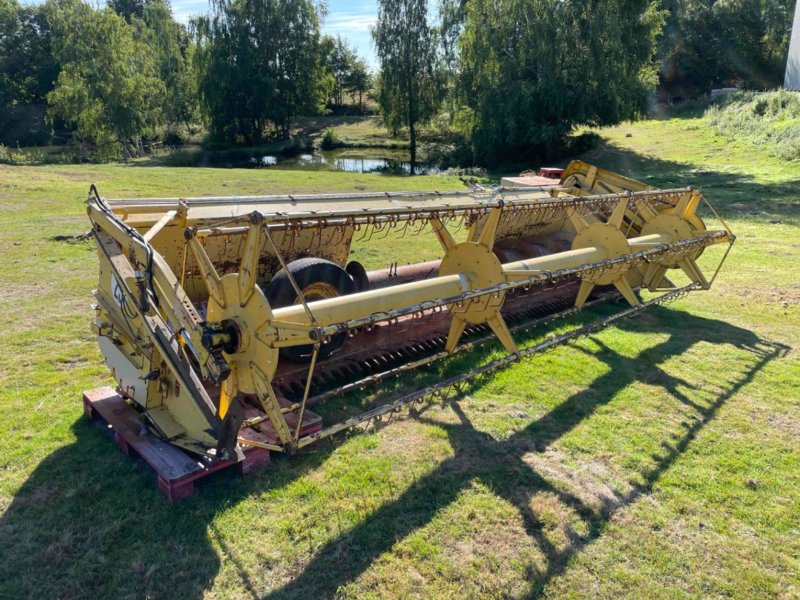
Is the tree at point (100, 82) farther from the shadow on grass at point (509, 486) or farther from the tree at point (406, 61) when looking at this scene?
the shadow on grass at point (509, 486)

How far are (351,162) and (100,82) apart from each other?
13.2 metres

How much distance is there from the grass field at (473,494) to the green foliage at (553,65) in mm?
19074

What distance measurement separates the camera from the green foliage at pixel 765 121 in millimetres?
22094

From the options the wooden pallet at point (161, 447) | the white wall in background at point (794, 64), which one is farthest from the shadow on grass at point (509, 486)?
the white wall in background at point (794, 64)

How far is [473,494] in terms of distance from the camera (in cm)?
348

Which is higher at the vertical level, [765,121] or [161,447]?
[765,121]

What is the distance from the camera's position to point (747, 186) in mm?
16844

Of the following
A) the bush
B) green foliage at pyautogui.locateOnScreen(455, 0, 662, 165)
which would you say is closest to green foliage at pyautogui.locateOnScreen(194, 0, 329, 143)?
the bush

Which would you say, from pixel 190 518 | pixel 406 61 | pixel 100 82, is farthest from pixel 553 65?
pixel 190 518

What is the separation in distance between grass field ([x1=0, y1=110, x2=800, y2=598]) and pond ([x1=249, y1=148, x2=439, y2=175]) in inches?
850

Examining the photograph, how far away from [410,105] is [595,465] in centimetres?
2902

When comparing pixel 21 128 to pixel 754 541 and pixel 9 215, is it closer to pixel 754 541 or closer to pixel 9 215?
pixel 9 215

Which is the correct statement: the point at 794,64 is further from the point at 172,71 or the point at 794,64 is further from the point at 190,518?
the point at 190,518

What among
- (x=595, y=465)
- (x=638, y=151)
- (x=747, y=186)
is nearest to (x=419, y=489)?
(x=595, y=465)
